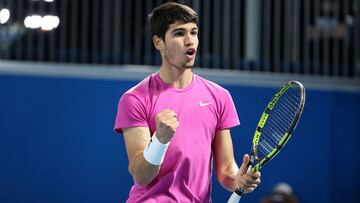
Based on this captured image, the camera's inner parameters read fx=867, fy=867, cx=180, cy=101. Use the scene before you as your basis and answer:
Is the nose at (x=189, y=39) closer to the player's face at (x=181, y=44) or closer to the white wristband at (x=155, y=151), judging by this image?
the player's face at (x=181, y=44)

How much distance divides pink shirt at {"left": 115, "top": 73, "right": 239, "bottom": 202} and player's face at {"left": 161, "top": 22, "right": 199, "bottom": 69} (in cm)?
12

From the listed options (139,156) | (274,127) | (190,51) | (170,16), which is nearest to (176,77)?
(190,51)

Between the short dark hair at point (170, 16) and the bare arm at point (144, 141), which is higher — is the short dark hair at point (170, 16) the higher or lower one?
the higher one

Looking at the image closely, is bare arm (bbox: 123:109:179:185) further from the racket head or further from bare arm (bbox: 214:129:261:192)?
the racket head

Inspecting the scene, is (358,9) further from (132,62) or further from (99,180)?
(99,180)

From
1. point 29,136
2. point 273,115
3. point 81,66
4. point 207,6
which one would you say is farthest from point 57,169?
point 273,115

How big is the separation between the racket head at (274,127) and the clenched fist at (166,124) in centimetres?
47

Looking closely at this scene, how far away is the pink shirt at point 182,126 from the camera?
3631mm

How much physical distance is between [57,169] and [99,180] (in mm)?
315

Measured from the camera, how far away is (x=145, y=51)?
21.4 feet

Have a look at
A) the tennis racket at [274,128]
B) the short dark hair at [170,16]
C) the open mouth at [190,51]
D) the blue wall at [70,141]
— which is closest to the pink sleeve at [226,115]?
the tennis racket at [274,128]

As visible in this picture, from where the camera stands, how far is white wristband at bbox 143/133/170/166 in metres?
3.43

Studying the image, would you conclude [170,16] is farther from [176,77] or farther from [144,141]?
[144,141]

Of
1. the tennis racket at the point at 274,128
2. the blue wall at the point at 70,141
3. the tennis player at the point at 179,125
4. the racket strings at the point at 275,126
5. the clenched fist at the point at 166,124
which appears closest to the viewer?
the clenched fist at the point at 166,124
